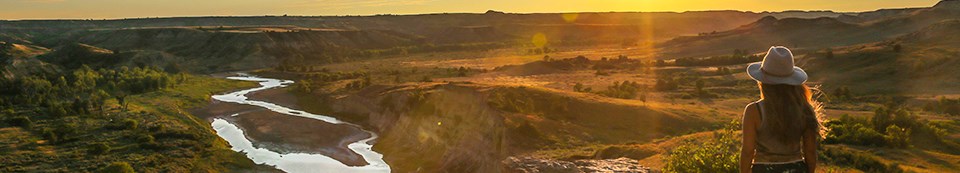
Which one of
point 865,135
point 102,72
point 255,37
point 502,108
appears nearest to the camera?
point 865,135

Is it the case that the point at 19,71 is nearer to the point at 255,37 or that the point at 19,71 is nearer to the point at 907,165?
the point at 255,37

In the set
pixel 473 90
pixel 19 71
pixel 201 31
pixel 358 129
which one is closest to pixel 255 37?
pixel 201 31

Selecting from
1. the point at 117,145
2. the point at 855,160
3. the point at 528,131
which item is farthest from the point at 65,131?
the point at 855,160

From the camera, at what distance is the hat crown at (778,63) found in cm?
713

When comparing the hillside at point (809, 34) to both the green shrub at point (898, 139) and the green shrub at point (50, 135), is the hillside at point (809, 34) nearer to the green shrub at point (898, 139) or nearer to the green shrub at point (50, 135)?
the green shrub at point (898, 139)

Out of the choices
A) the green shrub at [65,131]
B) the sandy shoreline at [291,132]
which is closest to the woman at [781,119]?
the sandy shoreline at [291,132]

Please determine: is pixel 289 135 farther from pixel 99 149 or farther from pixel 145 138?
pixel 99 149

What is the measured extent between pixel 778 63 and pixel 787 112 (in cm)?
59

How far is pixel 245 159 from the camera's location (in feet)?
140

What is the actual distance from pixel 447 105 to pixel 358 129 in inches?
529

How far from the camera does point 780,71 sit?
7.15 meters

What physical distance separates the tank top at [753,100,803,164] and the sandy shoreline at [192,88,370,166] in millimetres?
36379

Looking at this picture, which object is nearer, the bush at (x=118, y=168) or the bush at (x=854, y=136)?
the bush at (x=854, y=136)

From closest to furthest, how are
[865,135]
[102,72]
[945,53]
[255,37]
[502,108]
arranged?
[865,135] → [502,108] → [945,53] → [102,72] → [255,37]
